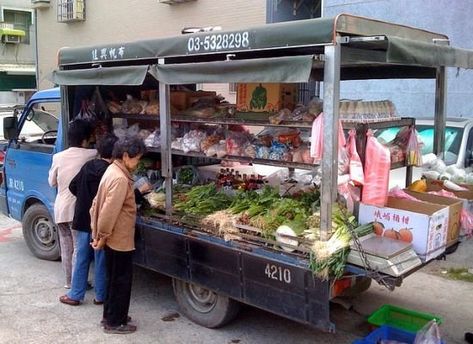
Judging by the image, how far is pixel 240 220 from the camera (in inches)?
169

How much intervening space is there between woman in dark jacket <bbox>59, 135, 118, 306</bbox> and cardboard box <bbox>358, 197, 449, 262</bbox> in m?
2.29

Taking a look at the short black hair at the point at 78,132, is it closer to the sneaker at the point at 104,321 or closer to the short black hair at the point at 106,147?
the short black hair at the point at 106,147

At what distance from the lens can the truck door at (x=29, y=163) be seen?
235 inches

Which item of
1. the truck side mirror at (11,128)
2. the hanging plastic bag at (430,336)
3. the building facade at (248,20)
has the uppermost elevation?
the building facade at (248,20)

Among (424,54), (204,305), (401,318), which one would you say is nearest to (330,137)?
(424,54)

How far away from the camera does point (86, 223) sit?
4.84 m

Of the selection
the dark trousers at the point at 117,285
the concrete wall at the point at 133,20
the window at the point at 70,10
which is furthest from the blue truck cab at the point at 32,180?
the window at the point at 70,10

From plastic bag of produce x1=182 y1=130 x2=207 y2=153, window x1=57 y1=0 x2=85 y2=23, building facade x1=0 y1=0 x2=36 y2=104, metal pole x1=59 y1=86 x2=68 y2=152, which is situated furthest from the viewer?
building facade x1=0 y1=0 x2=36 y2=104

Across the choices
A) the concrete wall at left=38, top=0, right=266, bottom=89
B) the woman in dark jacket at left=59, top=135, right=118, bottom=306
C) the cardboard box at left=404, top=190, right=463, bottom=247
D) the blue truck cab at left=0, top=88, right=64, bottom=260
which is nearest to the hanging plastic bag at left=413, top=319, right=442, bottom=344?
the cardboard box at left=404, top=190, right=463, bottom=247

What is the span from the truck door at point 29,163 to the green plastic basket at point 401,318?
363 cm

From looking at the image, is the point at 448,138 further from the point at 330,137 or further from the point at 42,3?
the point at 42,3

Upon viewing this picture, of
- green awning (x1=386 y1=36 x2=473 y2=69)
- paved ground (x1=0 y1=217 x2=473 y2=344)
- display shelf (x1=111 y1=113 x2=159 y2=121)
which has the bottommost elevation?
paved ground (x1=0 y1=217 x2=473 y2=344)

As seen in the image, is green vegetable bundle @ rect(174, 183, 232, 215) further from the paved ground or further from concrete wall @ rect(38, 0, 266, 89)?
concrete wall @ rect(38, 0, 266, 89)

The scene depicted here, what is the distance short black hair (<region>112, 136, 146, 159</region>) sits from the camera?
14.3 feet
